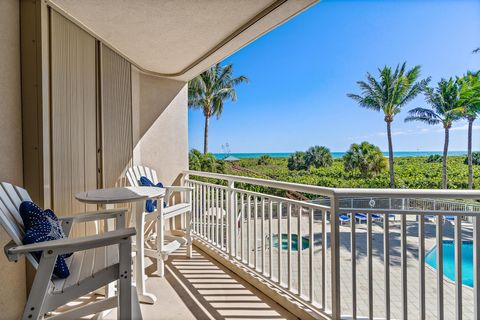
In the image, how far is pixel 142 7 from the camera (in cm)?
208

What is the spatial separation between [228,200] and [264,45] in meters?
24.5

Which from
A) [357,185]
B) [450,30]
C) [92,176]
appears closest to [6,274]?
[92,176]

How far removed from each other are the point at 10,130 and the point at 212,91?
1366cm

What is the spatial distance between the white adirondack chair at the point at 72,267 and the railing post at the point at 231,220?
1.38m

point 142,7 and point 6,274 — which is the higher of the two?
point 142,7

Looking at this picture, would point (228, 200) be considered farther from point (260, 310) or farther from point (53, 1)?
point (53, 1)

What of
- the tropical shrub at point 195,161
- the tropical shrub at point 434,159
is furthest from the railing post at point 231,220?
the tropical shrub at point 434,159

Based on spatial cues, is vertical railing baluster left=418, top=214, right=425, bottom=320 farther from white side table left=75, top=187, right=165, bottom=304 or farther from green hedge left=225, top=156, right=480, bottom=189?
green hedge left=225, top=156, right=480, bottom=189

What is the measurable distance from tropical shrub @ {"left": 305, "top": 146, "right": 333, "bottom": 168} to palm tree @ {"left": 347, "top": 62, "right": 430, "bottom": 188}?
659 cm

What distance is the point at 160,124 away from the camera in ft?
12.8


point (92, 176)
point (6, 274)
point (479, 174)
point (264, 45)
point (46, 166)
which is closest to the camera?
point (6, 274)

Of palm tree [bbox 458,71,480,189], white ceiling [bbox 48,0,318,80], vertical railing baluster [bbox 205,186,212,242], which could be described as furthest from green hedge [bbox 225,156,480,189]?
white ceiling [bbox 48,0,318,80]

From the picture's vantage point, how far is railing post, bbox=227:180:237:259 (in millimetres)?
2713

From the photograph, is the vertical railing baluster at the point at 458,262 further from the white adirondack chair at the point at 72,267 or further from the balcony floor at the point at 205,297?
the white adirondack chair at the point at 72,267
